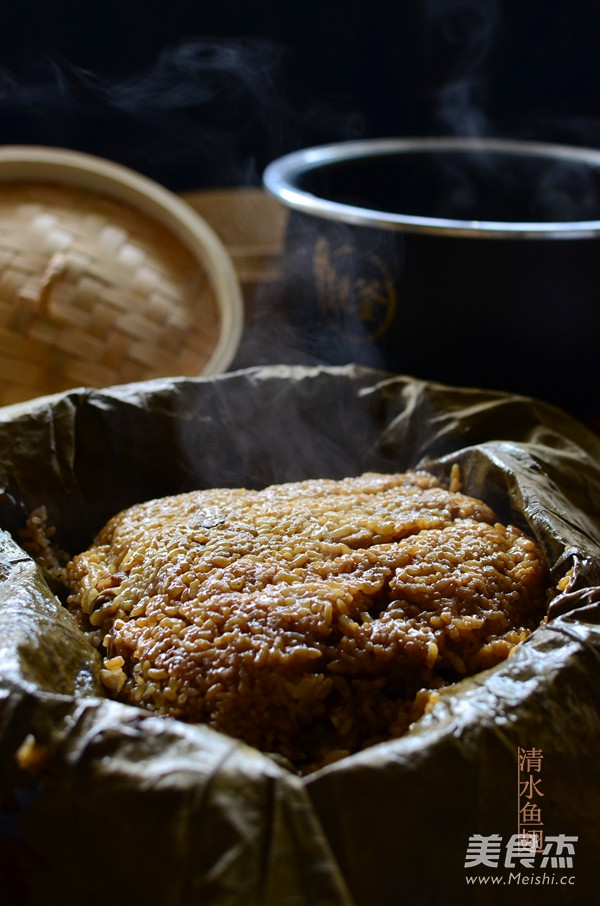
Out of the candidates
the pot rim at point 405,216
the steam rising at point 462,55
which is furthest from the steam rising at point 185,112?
the pot rim at point 405,216

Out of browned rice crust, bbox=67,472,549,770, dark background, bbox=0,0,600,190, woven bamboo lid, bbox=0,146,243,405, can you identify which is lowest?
browned rice crust, bbox=67,472,549,770

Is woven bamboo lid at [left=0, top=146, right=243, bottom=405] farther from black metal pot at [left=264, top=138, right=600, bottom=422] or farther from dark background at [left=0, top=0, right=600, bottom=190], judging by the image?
dark background at [left=0, top=0, right=600, bottom=190]

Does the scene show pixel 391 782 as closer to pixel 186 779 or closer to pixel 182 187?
pixel 186 779

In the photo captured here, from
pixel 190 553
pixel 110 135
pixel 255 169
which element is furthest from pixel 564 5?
pixel 190 553

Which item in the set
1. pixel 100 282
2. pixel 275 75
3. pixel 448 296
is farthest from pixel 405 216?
pixel 275 75

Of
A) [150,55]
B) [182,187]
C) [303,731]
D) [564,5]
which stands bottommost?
[303,731]

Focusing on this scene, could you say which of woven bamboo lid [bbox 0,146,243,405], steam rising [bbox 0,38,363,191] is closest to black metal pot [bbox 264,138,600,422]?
woven bamboo lid [bbox 0,146,243,405]

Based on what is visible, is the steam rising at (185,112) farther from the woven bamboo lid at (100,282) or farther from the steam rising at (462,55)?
the woven bamboo lid at (100,282)

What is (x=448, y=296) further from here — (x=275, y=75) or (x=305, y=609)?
(x=275, y=75)
